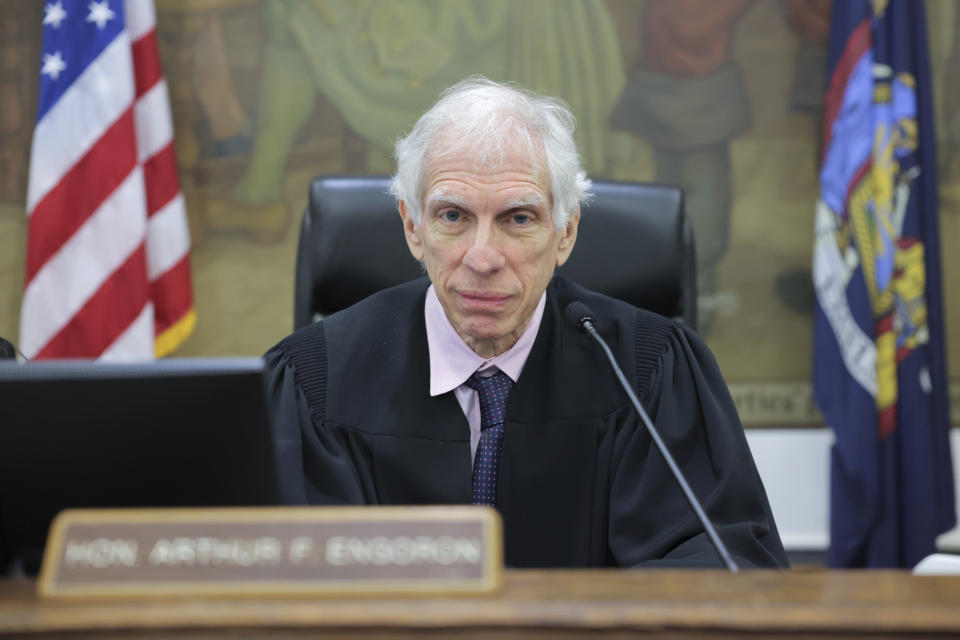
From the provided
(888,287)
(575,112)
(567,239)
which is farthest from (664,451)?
(575,112)

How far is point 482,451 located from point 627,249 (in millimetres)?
636

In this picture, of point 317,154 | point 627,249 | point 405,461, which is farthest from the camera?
point 317,154

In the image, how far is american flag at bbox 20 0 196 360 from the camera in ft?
11.4

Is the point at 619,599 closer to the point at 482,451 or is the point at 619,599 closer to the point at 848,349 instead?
the point at 482,451

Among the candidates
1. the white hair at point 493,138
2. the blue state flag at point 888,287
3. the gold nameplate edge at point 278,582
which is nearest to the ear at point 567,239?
the white hair at point 493,138

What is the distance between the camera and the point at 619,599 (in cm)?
81

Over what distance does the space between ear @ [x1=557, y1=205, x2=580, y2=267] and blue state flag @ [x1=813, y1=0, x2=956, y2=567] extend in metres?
1.91

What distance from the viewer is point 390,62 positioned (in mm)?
3768

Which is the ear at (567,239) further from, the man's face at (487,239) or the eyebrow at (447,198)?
the eyebrow at (447,198)

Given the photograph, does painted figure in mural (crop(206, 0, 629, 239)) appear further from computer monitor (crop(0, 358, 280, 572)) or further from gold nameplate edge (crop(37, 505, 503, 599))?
gold nameplate edge (crop(37, 505, 503, 599))

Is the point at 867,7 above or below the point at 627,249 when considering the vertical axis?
above

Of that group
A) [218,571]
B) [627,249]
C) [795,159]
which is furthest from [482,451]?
[795,159]

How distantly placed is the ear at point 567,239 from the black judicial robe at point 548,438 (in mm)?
133

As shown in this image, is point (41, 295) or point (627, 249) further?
point (41, 295)
